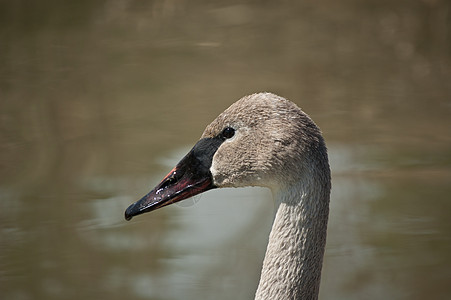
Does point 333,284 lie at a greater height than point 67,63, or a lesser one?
lesser

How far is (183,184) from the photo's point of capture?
270 cm

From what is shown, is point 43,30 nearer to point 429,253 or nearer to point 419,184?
point 419,184

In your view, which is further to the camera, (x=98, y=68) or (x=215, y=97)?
(x=98, y=68)

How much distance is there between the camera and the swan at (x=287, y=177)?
2.43 metres

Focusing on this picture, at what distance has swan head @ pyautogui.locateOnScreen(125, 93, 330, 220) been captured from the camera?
243 cm

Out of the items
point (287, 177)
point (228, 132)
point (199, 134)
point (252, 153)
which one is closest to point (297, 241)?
point (287, 177)

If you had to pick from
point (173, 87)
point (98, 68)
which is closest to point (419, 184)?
point (173, 87)

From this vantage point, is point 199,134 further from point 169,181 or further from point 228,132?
point 228,132

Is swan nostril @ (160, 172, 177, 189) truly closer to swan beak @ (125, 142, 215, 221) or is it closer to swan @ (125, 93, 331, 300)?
swan beak @ (125, 142, 215, 221)

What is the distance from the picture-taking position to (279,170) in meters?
2.46

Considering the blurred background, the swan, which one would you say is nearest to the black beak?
the swan

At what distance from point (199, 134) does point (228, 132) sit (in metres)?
3.08

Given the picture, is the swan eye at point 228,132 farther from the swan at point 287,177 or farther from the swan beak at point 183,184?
the swan beak at point 183,184

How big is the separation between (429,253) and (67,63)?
4169 millimetres
